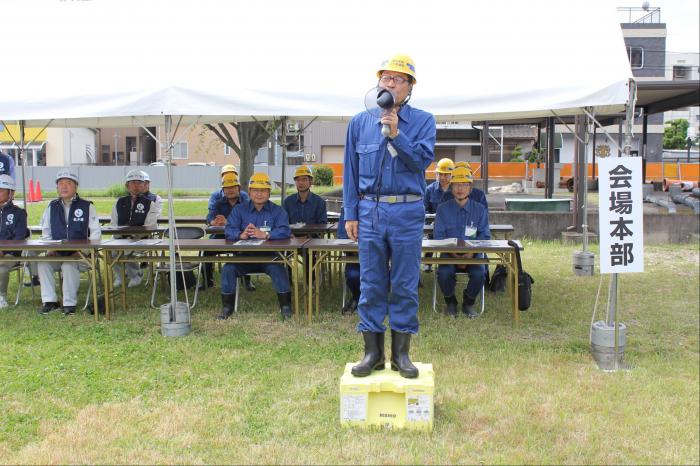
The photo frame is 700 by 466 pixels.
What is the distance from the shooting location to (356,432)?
11.3 ft

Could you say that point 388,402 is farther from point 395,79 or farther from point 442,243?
point 442,243

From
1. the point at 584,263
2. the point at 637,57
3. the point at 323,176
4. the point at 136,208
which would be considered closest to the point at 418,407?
the point at 584,263

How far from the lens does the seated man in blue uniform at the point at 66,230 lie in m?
6.26

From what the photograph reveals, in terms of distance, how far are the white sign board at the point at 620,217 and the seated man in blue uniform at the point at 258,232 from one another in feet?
9.60

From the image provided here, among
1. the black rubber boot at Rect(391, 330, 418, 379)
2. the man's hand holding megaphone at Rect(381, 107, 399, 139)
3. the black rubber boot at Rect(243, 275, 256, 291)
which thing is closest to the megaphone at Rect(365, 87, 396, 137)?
the man's hand holding megaphone at Rect(381, 107, 399, 139)

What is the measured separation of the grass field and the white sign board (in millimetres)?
784

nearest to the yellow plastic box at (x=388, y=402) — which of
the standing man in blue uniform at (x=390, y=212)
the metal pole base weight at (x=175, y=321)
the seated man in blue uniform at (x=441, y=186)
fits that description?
the standing man in blue uniform at (x=390, y=212)

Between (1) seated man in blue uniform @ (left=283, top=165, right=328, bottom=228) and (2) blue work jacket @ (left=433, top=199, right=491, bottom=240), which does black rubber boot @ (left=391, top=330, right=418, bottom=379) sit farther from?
(1) seated man in blue uniform @ (left=283, top=165, right=328, bottom=228)

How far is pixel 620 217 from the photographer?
443 centimetres

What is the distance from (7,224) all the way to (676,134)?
161 feet

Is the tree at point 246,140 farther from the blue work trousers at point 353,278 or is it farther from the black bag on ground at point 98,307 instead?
the blue work trousers at point 353,278

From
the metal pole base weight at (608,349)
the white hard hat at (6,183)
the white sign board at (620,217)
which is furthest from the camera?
the white hard hat at (6,183)

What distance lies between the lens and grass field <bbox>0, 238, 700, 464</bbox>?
3.26m

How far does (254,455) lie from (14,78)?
4.42 meters
